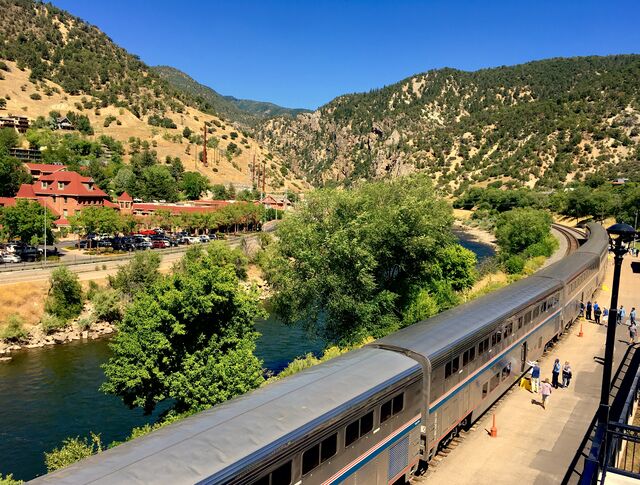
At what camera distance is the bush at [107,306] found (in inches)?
1667

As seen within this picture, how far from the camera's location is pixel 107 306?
42.6 m

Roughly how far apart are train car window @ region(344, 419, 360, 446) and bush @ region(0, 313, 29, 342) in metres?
35.1

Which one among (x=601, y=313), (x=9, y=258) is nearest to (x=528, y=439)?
(x=601, y=313)

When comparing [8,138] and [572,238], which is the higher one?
[8,138]

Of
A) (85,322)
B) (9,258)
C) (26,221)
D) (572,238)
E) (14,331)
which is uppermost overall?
(26,221)

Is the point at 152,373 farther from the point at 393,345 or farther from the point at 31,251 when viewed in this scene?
the point at 31,251

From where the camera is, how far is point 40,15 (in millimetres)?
170750

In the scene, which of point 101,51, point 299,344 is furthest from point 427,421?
point 101,51

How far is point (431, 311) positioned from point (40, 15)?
638ft

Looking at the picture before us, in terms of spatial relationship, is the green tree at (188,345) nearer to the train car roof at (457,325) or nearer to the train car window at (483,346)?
the train car roof at (457,325)

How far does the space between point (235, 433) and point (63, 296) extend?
38770mm

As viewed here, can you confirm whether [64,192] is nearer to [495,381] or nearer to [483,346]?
[495,381]

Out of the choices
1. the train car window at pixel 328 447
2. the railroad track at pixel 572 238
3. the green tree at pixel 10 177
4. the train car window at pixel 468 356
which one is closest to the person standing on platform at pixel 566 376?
the train car window at pixel 468 356

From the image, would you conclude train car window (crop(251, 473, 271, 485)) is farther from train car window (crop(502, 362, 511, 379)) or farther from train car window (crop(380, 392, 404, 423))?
train car window (crop(502, 362, 511, 379))
